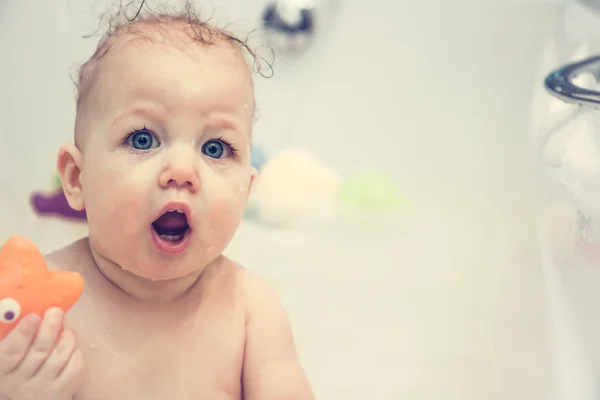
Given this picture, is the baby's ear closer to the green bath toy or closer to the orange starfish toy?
the orange starfish toy

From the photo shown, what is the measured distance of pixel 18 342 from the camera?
1.55 feet

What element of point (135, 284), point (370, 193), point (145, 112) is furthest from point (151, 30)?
point (370, 193)

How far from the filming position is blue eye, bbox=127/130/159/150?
0.53m

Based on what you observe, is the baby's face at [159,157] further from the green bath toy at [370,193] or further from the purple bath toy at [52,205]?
the green bath toy at [370,193]

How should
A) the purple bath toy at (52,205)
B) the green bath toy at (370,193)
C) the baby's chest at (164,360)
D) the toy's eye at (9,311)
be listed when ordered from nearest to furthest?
1. the toy's eye at (9,311)
2. the baby's chest at (164,360)
3. the purple bath toy at (52,205)
4. the green bath toy at (370,193)

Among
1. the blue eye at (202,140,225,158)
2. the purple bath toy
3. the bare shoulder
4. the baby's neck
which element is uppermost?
the blue eye at (202,140,225,158)

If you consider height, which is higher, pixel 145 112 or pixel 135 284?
A: pixel 145 112

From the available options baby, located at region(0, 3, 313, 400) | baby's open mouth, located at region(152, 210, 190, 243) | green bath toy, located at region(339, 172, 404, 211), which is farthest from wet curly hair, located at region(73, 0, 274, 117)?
green bath toy, located at region(339, 172, 404, 211)

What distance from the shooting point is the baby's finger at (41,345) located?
1.58 ft

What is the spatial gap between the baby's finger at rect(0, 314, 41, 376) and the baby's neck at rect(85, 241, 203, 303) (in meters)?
0.11

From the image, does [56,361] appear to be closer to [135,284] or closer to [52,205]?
[135,284]

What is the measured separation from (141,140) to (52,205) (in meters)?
0.29

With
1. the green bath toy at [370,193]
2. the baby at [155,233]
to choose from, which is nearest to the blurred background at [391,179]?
the green bath toy at [370,193]

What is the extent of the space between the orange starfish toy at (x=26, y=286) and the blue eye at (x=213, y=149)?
0.14 metres
